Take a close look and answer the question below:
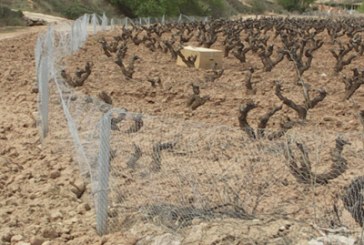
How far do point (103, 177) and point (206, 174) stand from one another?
4.89 feet

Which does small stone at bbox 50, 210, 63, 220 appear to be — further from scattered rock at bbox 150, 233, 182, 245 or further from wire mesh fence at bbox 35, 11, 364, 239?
scattered rock at bbox 150, 233, 182, 245

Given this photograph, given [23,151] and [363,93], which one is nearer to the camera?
[23,151]

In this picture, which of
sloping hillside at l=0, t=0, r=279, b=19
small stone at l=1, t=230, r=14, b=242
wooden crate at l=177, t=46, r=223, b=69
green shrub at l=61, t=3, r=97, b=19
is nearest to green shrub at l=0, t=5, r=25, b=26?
sloping hillside at l=0, t=0, r=279, b=19

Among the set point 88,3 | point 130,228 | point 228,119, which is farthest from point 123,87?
point 88,3

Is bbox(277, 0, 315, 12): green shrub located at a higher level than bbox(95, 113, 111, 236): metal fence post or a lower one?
lower

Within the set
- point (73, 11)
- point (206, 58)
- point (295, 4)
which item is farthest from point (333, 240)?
point (295, 4)

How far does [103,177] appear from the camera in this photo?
6.62 m

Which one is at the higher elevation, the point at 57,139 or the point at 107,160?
the point at 107,160

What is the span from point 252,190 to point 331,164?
1.43 meters

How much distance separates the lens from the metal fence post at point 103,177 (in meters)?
6.49

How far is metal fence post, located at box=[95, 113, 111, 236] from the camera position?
6.49m

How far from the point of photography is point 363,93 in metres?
15.4

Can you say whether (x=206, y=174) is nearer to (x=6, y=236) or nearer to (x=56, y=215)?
(x=56, y=215)

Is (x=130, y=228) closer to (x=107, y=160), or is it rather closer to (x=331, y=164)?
(x=107, y=160)
